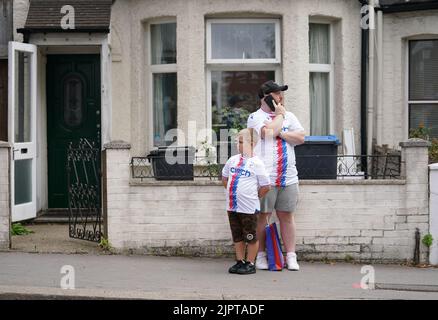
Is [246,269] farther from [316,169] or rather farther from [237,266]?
[316,169]

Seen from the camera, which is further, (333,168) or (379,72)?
(379,72)

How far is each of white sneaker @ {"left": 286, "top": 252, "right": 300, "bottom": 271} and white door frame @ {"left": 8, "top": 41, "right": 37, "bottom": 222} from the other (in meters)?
4.13

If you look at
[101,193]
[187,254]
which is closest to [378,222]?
[187,254]

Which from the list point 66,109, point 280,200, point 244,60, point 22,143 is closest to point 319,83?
point 244,60

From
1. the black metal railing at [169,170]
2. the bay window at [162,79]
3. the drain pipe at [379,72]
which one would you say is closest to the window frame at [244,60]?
the bay window at [162,79]

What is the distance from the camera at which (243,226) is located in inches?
378

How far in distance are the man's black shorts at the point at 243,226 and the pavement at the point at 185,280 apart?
1.42ft

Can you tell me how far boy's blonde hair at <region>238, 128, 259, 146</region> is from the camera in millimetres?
9594

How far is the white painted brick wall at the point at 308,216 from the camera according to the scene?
10578mm

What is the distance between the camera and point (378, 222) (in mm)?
10648

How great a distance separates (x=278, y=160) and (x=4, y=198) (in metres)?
3.49

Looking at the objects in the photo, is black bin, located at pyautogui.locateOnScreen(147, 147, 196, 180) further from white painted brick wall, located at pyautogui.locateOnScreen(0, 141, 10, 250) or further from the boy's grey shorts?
white painted brick wall, located at pyautogui.locateOnScreen(0, 141, 10, 250)

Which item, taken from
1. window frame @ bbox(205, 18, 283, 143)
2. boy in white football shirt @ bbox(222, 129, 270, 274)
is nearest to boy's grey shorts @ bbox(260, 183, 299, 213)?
boy in white football shirt @ bbox(222, 129, 270, 274)

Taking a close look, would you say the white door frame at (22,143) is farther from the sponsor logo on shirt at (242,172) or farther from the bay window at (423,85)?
the bay window at (423,85)
